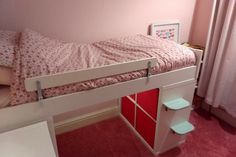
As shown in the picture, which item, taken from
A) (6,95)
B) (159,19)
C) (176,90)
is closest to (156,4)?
(159,19)

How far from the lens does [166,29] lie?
7.75 feet

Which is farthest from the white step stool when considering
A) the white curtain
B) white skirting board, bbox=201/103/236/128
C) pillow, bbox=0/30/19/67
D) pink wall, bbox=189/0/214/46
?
pink wall, bbox=189/0/214/46

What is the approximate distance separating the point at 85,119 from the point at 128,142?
550 mm

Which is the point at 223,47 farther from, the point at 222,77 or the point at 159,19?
the point at 159,19

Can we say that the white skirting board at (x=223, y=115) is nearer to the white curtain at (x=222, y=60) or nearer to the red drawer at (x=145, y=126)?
the white curtain at (x=222, y=60)

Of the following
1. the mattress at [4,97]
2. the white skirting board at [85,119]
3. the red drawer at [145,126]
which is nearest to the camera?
the mattress at [4,97]

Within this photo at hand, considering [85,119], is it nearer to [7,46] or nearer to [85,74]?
[85,74]

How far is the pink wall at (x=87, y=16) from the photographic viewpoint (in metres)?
1.64

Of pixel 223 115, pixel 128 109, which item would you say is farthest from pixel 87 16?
pixel 223 115

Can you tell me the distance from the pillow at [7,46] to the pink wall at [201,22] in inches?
83.1

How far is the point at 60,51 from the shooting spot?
1.52 meters

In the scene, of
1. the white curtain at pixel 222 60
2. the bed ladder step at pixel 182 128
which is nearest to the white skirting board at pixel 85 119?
the bed ladder step at pixel 182 128

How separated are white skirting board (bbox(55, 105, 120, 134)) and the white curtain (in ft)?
3.73

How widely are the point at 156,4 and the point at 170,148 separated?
154cm
